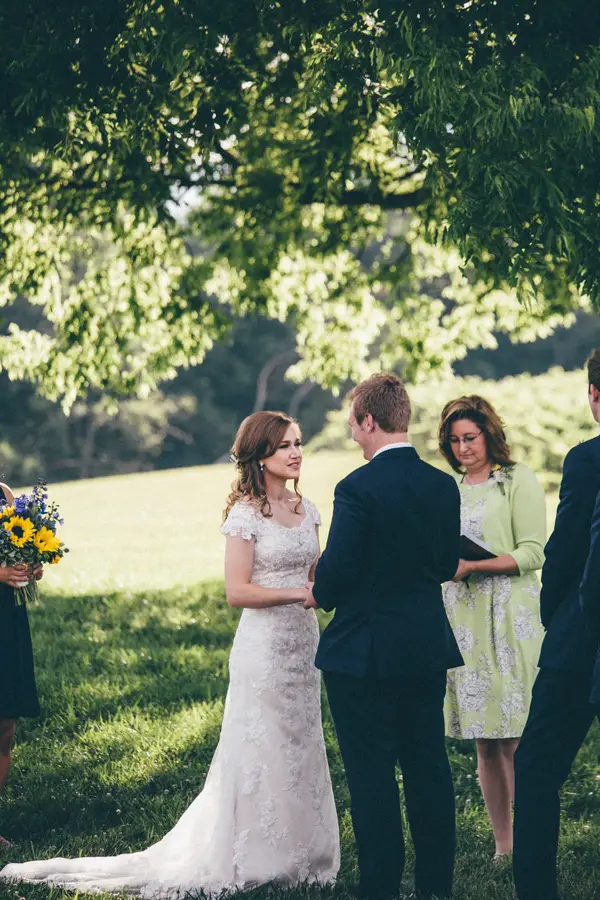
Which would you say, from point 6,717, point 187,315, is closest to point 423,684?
point 6,717

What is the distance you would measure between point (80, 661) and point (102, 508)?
1530cm

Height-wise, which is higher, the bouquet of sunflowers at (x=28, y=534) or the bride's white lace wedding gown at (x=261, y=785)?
the bouquet of sunflowers at (x=28, y=534)

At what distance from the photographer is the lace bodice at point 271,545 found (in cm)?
498

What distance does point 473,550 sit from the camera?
5246 mm

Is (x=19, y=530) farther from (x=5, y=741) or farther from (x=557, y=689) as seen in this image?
(x=557, y=689)

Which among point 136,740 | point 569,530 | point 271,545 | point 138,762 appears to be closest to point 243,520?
point 271,545

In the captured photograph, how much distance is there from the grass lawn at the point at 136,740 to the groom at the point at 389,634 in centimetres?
63

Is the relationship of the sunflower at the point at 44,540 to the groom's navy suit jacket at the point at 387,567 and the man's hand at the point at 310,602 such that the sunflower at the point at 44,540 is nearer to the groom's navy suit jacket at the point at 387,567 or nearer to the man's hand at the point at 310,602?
the man's hand at the point at 310,602

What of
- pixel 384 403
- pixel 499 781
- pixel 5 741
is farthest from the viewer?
pixel 5 741

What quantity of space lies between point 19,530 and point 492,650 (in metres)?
2.45

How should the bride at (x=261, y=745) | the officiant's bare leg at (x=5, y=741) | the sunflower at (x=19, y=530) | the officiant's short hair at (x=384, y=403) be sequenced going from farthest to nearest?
the officiant's bare leg at (x=5, y=741)
the sunflower at (x=19, y=530)
the bride at (x=261, y=745)
the officiant's short hair at (x=384, y=403)

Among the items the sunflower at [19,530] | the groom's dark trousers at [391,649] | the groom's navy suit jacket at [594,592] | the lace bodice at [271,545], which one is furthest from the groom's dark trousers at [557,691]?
the sunflower at [19,530]

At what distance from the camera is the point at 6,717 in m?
5.45

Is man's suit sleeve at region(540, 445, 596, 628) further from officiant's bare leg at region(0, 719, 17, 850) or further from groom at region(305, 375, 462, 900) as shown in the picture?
officiant's bare leg at region(0, 719, 17, 850)
